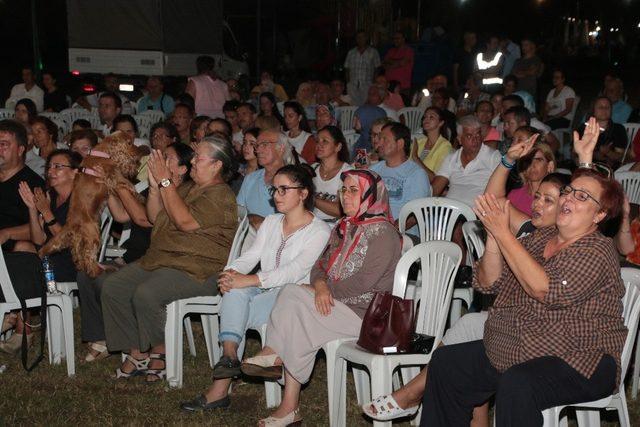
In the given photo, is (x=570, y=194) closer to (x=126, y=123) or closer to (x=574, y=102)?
(x=126, y=123)

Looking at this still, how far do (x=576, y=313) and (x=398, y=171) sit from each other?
3.02 metres

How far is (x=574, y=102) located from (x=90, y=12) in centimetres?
839

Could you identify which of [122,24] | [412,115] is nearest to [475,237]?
[412,115]

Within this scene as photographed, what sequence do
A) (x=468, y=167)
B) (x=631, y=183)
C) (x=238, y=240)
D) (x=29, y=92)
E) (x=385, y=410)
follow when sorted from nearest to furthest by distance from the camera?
(x=385, y=410)
(x=238, y=240)
(x=631, y=183)
(x=468, y=167)
(x=29, y=92)

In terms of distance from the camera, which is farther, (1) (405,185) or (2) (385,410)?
(1) (405,185)

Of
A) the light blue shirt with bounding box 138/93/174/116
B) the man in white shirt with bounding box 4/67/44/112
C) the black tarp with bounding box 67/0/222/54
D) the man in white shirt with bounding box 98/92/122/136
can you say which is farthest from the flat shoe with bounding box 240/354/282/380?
the black tarp with bounding box 67/0/222/54

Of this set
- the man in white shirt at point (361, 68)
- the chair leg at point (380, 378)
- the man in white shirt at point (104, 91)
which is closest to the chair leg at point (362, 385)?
the chair leg at point (380, 378)

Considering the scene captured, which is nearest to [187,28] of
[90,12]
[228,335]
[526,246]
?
[90,12]

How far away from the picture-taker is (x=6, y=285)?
5.25m

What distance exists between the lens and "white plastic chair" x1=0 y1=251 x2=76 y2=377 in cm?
527

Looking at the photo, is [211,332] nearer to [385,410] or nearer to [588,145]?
[385,410]

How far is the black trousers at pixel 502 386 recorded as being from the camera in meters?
3.41

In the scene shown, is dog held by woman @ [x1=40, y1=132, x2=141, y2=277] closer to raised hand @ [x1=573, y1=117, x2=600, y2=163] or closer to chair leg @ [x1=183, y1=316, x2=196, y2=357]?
chair leg @ [x1=183, y1=316, x2=196, y2=357]

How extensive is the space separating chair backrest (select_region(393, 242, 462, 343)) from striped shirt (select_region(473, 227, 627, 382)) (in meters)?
0.73
